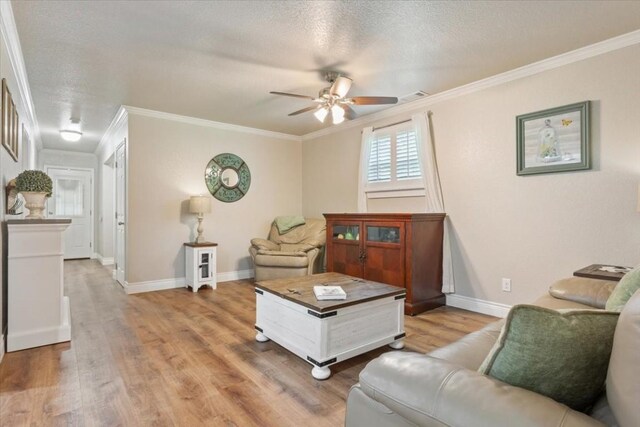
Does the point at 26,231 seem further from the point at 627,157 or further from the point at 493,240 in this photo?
the point at 627,157

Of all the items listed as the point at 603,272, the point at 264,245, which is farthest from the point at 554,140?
the point at 264,245

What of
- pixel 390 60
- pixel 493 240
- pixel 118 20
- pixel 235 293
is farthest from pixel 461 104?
pixel 235 293

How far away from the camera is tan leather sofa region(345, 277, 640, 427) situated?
70 cm

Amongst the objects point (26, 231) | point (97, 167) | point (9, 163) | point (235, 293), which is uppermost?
point (97, 167)

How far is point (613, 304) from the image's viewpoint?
1273 mm

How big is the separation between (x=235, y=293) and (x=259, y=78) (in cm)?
264

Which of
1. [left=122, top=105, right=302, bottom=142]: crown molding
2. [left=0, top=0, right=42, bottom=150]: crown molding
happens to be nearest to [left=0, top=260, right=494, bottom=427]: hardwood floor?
[left=0, top=0, right=42, bottom=150]: crown molding

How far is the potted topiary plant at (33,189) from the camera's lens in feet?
9.00

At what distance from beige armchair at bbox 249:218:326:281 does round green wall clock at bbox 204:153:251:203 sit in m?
0.83

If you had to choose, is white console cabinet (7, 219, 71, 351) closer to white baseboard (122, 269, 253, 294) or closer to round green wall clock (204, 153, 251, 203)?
white baseboard (122, 269, 253, 294)

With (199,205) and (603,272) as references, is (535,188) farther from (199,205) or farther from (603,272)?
(199,205)

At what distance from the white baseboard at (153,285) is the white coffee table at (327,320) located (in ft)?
8.08

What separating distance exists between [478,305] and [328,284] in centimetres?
185

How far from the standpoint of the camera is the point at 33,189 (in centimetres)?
277
